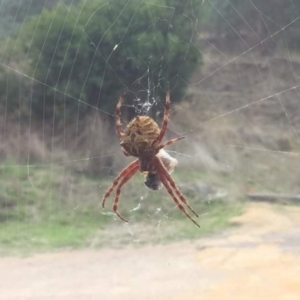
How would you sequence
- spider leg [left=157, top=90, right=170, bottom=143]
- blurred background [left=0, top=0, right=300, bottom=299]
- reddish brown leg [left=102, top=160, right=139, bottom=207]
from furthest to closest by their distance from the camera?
blurred background [left=0, top=0, right=300, bottom=299], reddish brown leg [left=102, top=160, right=139, bottom=207], spider leg [left=157, top=90, right=170, bottom=143]

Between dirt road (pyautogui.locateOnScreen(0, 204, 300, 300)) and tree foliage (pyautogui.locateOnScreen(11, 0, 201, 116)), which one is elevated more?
tree foliage (pyautogui.locateOnScreen(11, 0, 201, 116))

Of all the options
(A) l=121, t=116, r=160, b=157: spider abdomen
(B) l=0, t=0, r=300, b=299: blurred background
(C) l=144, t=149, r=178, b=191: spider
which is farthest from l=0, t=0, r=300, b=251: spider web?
(A) l=121, t=116, r=160, b=157: spider abdomen

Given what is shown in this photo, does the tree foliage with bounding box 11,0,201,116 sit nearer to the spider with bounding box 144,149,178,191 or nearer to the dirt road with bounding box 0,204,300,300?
→ the spider with bounding box 144,149,178,191

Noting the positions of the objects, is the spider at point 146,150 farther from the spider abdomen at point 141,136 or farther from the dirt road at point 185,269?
the dirt road at point 185,269

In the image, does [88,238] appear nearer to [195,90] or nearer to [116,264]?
[116,264]

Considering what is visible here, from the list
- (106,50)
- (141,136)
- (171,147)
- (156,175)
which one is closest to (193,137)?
(171,147)

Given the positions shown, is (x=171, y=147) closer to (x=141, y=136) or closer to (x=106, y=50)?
(x=106, y=50)
